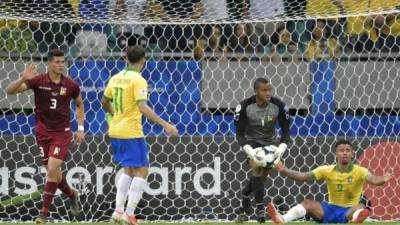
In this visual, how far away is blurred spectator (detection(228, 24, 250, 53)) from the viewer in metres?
11.4

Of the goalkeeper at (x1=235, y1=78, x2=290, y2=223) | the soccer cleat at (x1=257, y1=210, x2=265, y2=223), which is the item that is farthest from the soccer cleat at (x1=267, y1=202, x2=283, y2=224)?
the goalkeeper at (x1=235, y1=78, x2=290, y2=223)

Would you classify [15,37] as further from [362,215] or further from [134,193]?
[362,215]

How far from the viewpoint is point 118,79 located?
8.87 metres

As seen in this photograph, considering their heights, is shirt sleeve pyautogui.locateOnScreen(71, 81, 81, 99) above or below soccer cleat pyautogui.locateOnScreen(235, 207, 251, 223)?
above

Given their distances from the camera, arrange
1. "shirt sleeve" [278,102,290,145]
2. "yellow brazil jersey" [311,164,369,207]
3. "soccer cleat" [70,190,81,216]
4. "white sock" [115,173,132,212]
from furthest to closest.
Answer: "soccer cleat" [70,190,81,216] < "shirt sleeve" [278,102,290,145] < "yellow brazil jersey" [311,164,369,207] < "white sock" [115,173,132,212]

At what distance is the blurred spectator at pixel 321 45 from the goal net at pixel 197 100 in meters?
0.03

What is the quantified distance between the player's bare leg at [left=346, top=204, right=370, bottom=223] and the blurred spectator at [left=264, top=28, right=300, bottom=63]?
7.22 feet

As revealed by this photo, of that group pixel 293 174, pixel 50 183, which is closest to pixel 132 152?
pixel 50 183

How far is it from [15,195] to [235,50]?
282 cm

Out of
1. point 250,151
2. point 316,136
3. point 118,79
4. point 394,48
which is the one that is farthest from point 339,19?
point 118,79

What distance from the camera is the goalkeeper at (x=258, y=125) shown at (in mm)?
9828

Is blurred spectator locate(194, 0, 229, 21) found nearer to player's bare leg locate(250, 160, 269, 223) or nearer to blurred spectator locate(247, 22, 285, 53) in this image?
blurred spectator locate(247, 22, 285, 53)

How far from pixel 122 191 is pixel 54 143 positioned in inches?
43.7

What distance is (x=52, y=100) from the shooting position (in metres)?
9.82
